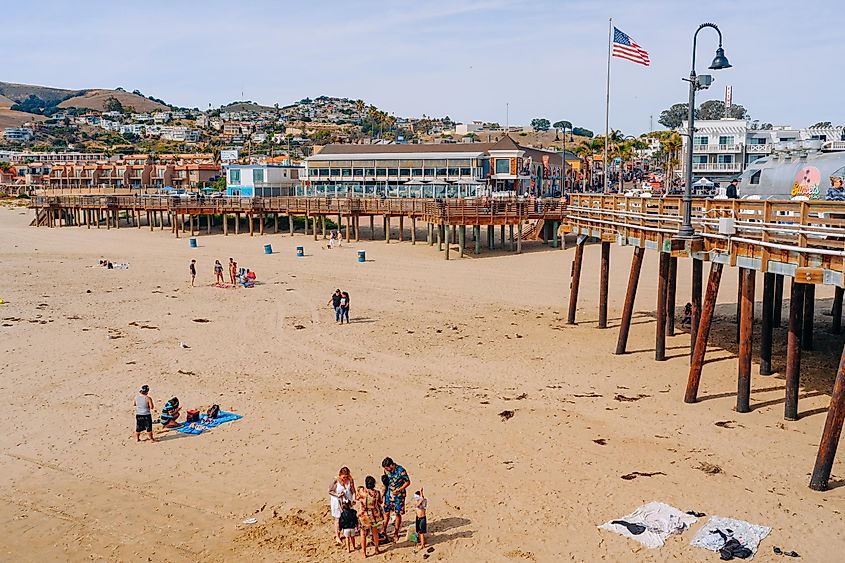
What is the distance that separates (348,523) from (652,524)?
13.0 feet

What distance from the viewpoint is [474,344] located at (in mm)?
20469

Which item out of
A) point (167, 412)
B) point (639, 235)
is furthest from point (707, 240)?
point (167, 412)

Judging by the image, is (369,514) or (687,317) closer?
(369,514)

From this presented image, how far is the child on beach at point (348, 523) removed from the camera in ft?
30.8

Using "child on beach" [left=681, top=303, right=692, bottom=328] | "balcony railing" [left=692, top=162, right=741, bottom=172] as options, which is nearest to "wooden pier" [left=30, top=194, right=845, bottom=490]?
"child on beach" [left=681, top=303, right=692, bottom=328]

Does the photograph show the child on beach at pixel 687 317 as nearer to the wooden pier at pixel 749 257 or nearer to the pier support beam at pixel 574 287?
the wooden pier at pixel 749 257

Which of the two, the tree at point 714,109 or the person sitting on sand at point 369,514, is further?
the tree at point 714,109

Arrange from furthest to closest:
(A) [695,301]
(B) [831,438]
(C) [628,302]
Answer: (A) [695,301] → (C) [628,302] → (B) [831,438]

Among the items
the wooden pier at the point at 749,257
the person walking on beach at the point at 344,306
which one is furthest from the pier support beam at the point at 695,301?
the person walking on beach at the point at 344,306

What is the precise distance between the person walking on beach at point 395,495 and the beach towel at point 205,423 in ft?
18.1

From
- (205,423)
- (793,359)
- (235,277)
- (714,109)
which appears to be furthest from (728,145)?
(714,109)

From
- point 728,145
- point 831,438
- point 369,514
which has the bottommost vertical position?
point 369,514

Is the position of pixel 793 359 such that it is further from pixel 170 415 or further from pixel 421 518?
pixel 170 415

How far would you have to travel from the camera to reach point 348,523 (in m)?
9.38
